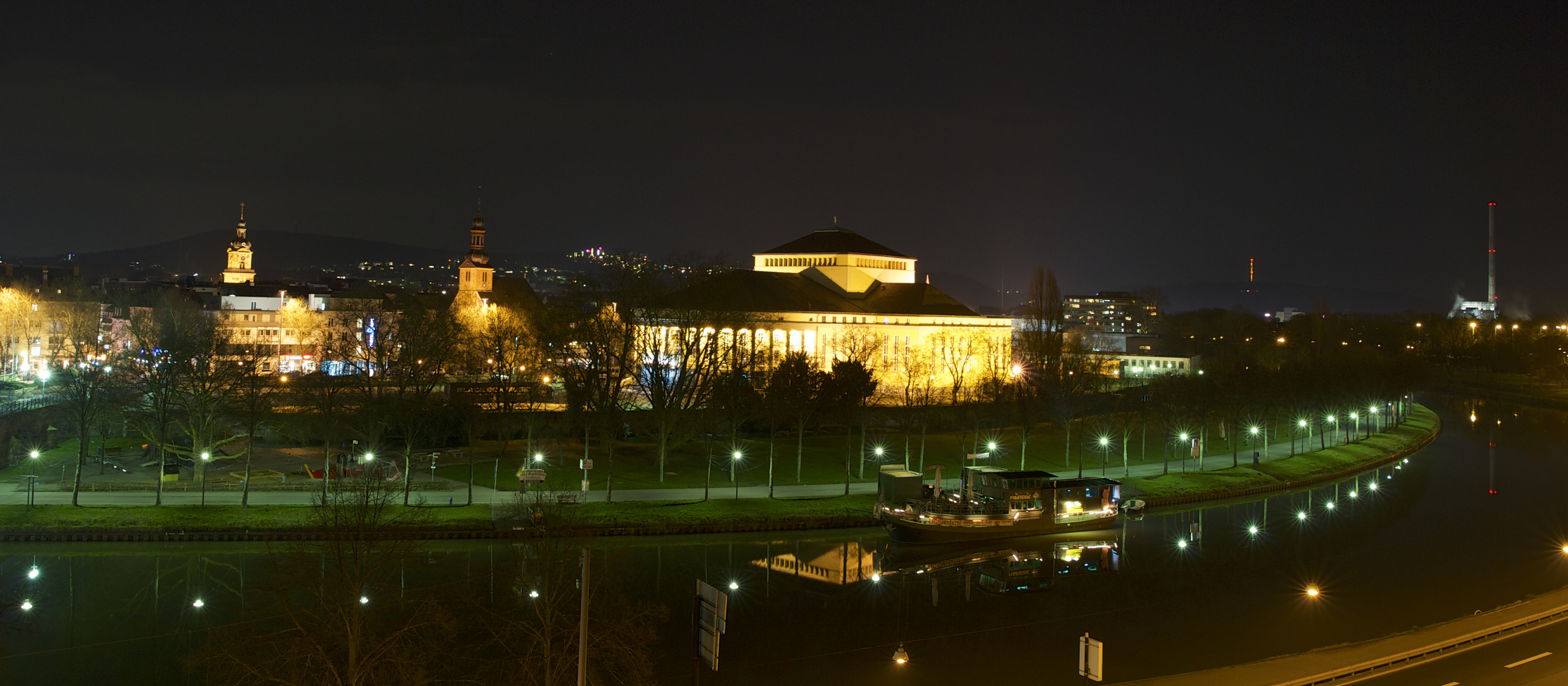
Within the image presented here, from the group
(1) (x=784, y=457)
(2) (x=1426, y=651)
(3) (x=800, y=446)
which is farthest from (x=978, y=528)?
(2) (x=1426, y=651)

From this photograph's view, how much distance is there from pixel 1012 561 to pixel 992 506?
3.06m

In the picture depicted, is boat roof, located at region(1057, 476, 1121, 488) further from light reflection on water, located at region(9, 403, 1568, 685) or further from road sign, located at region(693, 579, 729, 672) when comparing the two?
road sign, located at region(693, 579, 729, 672)

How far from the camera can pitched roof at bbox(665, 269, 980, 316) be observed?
60.3 metres

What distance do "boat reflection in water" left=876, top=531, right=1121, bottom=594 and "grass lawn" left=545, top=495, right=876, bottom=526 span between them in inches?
120

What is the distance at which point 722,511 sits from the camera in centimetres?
3080

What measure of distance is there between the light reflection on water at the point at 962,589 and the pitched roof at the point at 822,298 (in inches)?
1071

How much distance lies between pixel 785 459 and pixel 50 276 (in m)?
76.7

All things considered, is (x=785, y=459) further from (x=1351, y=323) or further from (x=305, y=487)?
(x=1351, y=323)

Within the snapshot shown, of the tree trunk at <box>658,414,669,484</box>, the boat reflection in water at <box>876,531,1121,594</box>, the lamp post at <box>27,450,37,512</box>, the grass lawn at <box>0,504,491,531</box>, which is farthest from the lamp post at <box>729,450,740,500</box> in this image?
the lamp post at <box>27,450,37,512</box>

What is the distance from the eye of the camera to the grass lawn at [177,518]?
26906 millimetres

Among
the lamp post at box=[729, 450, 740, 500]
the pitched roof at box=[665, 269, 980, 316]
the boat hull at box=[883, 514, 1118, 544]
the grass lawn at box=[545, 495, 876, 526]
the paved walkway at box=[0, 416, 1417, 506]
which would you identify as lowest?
the boat hull at box=[883, 514, 1118, 544]

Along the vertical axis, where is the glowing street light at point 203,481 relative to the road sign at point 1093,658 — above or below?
above

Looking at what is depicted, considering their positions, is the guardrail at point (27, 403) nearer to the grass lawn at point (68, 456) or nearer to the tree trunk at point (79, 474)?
the grass lawn at point (68, 456)

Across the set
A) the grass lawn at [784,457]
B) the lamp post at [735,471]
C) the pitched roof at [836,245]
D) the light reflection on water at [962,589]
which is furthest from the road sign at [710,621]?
the pitched roof at [836,245]
